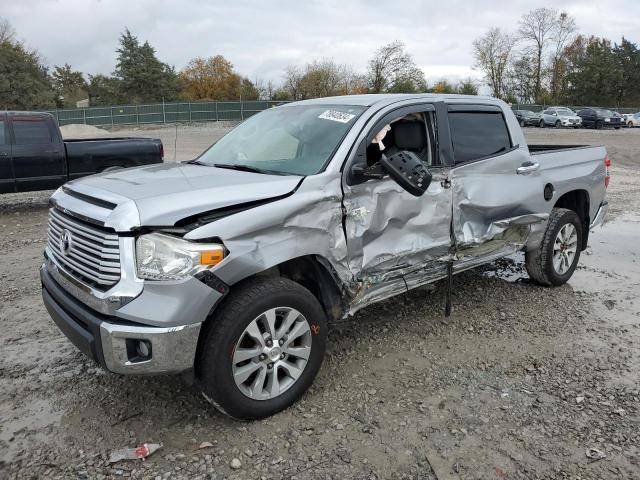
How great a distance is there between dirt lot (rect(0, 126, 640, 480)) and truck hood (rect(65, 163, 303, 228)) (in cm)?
131

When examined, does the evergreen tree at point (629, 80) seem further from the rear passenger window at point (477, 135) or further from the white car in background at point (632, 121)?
the rear passenger window at point (477, 135)

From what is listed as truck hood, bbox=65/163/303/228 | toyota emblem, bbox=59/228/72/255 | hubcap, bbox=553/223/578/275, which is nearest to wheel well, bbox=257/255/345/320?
truck hood, bbox=65/163/303/228

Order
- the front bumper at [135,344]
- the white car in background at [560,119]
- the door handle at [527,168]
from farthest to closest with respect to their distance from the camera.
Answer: the white car in background at [560,119]
the door handle at [527,168]
the front bumper at [135,344]

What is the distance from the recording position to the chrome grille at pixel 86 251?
2.88 m

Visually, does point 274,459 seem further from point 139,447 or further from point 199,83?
point 199,83

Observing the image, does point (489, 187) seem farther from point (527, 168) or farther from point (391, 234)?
point (391, 234)

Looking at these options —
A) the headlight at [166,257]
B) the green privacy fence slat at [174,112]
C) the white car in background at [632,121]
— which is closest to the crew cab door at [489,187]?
the headlight at [166,257]

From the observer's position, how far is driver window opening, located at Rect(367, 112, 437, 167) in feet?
13.1

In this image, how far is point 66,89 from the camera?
71.6 meters

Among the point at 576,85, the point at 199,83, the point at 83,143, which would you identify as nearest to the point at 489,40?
the point at 576,85

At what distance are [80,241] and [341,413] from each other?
1.87 meters

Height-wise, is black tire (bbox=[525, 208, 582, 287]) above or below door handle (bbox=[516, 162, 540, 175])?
below

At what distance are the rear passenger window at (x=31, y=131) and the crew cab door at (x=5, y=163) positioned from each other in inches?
6.2

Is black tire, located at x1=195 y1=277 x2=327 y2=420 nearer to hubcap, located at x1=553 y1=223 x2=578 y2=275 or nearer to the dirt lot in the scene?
the dirt lot
